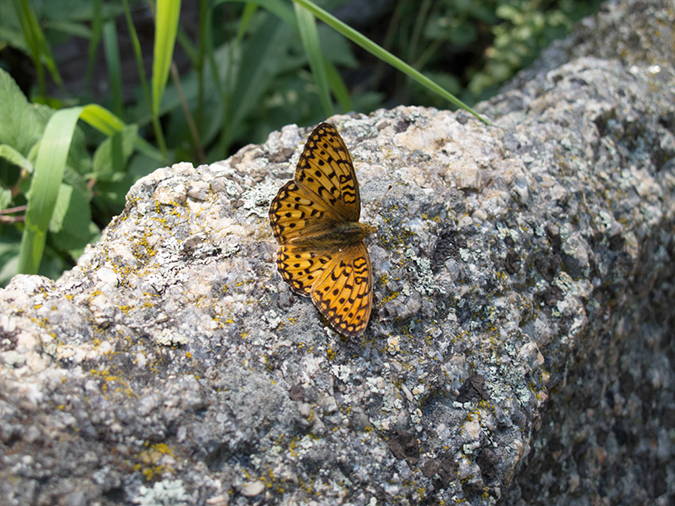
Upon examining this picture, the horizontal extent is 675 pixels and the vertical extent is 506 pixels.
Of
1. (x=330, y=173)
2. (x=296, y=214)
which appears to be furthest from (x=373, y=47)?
(x=296, y=214)

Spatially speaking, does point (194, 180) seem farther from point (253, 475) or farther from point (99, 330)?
point (253, 475)

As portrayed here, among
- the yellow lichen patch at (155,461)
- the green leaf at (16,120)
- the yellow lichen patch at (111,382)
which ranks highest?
the green leaf at (16,120)

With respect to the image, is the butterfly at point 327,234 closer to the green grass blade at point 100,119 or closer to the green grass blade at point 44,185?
the green grass blade at point 44,185

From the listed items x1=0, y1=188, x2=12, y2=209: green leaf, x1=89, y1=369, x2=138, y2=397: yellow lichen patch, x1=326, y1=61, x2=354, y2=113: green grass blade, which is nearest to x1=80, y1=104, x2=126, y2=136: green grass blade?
x1=0, y1=188, x2=12, y2=209: green leaf

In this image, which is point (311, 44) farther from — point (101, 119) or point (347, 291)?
point (347, 291)

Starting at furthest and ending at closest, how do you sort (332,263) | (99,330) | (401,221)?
(401,221) → (332,263) → (99,330)

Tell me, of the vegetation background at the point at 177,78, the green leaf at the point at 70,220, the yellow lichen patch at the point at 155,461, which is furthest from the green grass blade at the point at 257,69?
the yellow lichen patch at the point at 155,461

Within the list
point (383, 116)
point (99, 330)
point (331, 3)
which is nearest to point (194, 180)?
point (99, 330)
